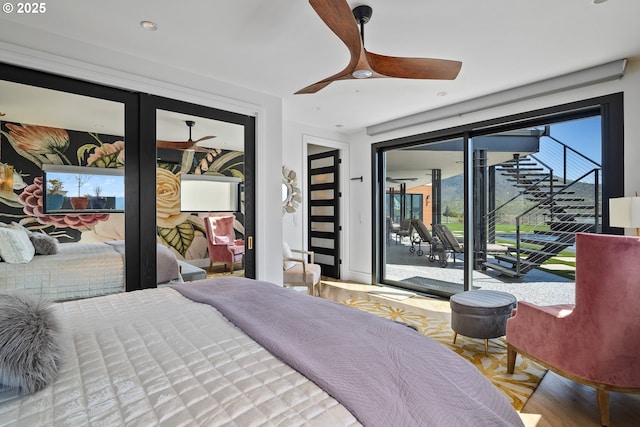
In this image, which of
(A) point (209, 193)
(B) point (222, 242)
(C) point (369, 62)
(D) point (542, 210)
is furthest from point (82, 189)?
(D) point (542, 210)

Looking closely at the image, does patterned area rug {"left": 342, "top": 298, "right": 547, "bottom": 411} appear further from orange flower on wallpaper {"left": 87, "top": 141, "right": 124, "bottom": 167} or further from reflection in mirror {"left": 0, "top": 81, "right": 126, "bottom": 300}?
orange flower on wallpaper {"left": 87, "top": 141, "right": 124, "bottom": 167}

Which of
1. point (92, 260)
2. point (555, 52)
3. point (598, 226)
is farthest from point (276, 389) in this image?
point (598, 226)

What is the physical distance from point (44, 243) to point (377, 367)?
2628 mm

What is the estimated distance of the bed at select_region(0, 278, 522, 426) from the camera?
78cm

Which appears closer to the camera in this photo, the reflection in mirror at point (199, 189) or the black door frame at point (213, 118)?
the black door frame at point (213, 118)

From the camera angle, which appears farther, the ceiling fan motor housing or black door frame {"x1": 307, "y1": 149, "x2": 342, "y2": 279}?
black door frame {"x1": 307, "y1": 149, "x2": 342, "y2": 279}

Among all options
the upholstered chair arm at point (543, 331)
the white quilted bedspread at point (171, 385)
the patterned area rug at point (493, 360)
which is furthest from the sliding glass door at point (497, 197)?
the white quilted bedspread at point (171, 385)

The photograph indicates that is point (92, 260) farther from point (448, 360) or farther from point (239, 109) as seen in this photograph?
point (448, 360)

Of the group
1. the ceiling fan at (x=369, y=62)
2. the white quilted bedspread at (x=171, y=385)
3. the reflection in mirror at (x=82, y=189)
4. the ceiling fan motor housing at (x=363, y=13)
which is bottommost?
the white quilted bedspread at (x=171, y=385)

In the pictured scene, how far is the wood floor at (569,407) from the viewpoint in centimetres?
188

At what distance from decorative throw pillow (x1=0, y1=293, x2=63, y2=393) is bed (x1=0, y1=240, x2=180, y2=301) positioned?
5.12ft

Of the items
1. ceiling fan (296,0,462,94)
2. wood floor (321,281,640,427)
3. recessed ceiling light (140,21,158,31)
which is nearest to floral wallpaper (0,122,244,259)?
recessed ceiling light (140,21,158,31)

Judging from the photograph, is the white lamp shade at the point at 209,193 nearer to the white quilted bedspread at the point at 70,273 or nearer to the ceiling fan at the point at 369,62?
the white quilted bedspread at the point at 70,273

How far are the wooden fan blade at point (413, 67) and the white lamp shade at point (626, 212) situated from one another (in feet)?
5.18
